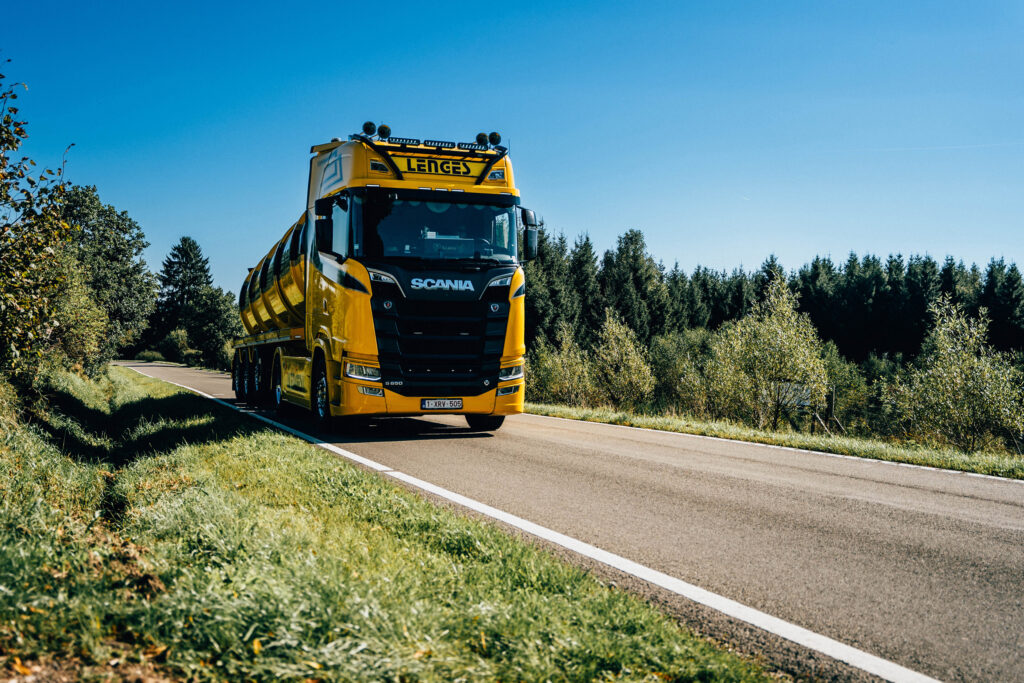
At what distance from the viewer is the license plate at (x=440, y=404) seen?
10.0 meters

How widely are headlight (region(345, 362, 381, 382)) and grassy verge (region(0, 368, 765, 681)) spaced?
159 inches

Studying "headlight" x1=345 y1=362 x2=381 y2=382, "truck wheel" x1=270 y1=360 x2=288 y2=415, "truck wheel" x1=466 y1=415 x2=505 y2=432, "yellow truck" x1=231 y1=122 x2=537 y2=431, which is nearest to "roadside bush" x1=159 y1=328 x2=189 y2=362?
"truck wheel" x1=270 y1=360 x2=288 y2=415

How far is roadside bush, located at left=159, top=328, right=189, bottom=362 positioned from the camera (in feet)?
285

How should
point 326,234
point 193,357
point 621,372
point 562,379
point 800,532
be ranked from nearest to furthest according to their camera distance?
point 800,532 < point 326,234 < point 562,379 < point 621,372 < point 193,357

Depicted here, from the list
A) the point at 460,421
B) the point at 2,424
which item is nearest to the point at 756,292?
the point at 460,421

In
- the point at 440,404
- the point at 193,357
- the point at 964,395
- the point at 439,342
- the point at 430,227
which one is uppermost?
the point at 430,227

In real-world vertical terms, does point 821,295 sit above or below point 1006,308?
above

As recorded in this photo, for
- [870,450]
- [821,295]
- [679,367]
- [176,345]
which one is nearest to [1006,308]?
[821,295]

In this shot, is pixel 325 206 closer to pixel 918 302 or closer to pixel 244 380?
pixel 244 380

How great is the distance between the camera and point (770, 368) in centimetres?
3569

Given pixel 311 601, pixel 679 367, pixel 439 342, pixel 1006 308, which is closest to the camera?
pixel 311 601

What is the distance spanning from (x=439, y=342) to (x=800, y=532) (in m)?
5.97

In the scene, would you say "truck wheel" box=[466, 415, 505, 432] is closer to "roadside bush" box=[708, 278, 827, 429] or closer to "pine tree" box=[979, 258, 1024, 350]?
"roadside bush" box=[708, 278, 827, 429]

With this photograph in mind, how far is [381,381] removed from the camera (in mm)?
9758
